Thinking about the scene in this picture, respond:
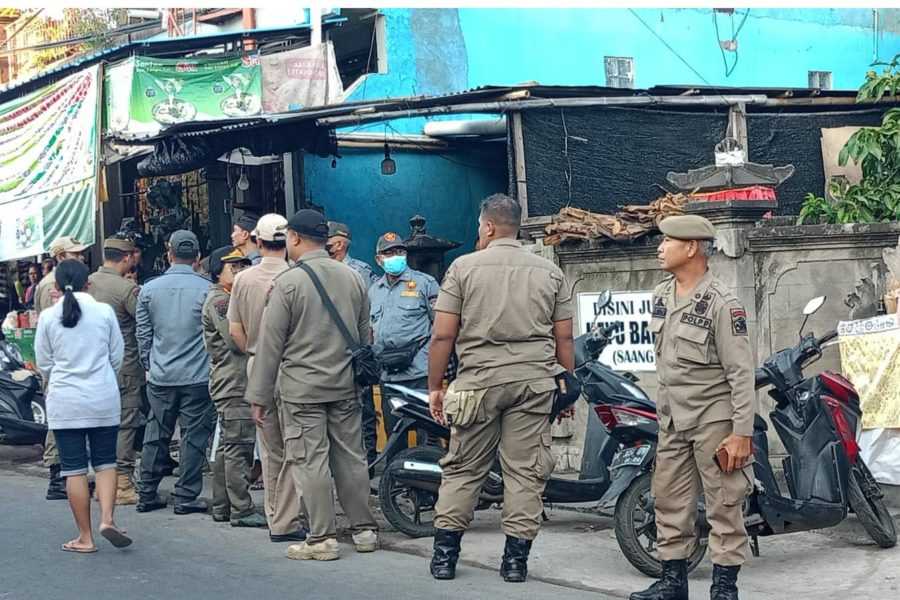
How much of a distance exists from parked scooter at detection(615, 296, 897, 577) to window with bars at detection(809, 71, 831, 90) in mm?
12837

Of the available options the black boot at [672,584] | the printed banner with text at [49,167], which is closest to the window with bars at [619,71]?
the printed banner with text at [49,167]

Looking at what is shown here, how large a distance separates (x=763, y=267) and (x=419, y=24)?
8.48 m

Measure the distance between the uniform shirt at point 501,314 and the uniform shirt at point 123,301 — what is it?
11.3 feet

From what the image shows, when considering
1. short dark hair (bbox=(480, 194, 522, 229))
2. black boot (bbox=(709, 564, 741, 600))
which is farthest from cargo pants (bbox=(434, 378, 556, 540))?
black boot (bbox=(709, 564, 741, 600))

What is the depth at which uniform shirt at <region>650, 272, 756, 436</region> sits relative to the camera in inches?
210

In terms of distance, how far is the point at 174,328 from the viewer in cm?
828

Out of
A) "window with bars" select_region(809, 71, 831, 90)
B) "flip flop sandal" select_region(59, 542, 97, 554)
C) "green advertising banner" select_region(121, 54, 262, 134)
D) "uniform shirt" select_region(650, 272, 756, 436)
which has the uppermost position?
"window with bars" select_region(809, 71, 831, 90)

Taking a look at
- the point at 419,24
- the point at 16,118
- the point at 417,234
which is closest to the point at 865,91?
the point at 417,234

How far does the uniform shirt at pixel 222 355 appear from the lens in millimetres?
7762

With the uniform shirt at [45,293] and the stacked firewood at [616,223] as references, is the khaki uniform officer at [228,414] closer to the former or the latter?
the uniform shirt at [45,293]

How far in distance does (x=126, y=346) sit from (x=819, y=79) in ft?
42.9

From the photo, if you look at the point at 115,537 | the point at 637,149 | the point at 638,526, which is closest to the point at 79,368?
the point at 115,537

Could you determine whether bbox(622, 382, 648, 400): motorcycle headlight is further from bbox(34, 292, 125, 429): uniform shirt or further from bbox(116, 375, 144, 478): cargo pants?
bbox(116, 375, 144, 478): cargo pants

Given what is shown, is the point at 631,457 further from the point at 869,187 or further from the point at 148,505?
the point at 869,187
